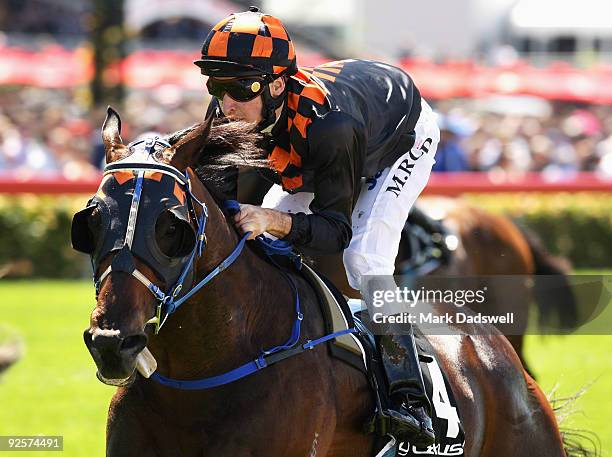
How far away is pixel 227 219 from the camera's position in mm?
3920

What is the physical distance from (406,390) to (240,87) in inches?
49.2

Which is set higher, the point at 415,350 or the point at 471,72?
the point at 415,350

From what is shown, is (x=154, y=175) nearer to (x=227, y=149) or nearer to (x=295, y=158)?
(x=227, y=149)

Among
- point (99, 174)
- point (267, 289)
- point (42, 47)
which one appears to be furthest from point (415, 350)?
point (42, 47)

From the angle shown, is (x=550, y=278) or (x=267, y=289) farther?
(x=550, y=278)

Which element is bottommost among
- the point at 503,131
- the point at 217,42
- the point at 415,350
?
the point at 503,131

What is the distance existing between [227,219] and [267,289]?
0.28m

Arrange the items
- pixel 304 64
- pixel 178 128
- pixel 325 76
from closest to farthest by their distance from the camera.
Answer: pixel 325 76 < pixel 178 128 < pixel 304 64

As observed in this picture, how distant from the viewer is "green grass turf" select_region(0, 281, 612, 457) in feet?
24.4

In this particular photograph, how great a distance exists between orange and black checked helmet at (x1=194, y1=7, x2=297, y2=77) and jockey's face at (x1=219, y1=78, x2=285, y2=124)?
3.3 inches

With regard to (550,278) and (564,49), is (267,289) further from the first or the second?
(564,49)

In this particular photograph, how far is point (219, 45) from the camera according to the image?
4000 mm

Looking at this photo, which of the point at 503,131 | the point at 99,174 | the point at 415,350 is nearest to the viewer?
the point at 415,350

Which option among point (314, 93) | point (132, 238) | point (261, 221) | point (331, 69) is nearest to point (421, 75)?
point (331, 69)
